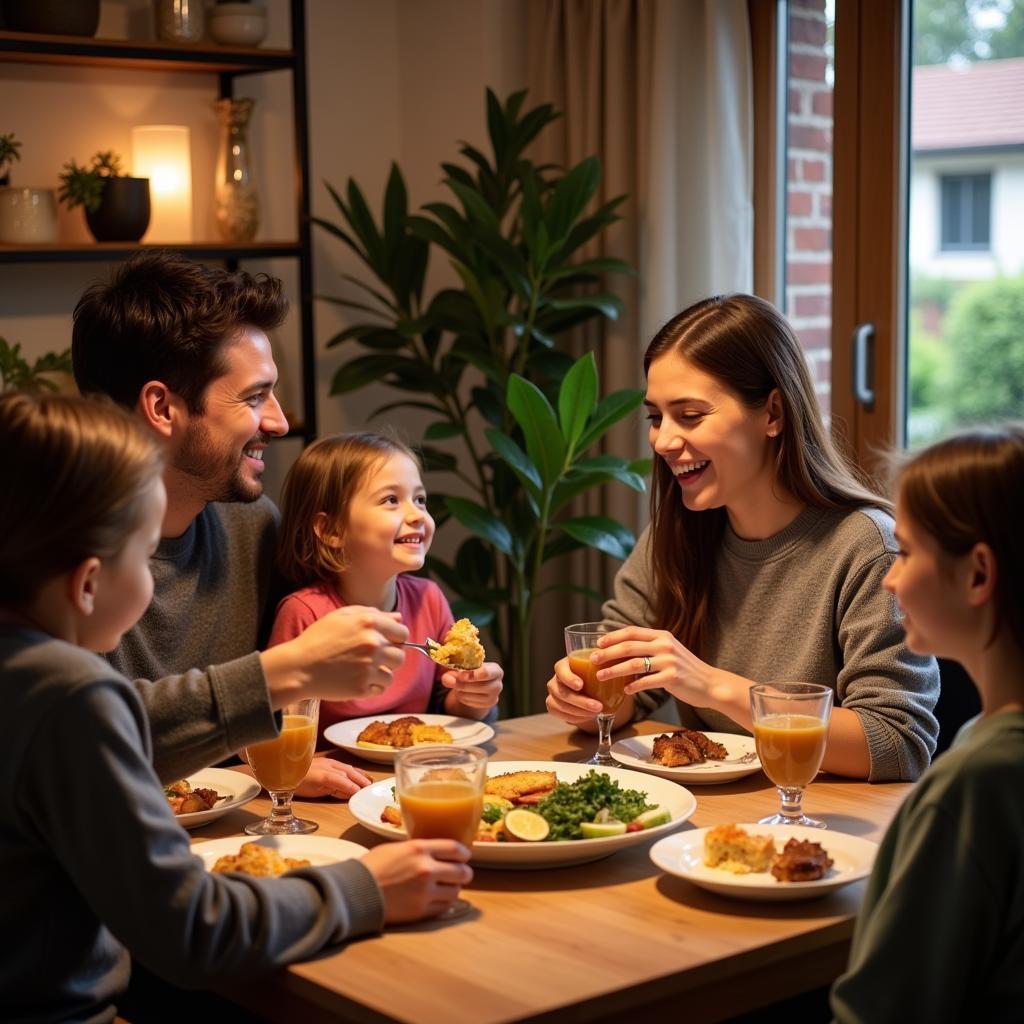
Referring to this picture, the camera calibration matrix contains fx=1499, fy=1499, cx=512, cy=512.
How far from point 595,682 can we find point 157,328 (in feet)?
2.93

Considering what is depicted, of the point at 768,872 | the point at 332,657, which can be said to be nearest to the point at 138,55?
the point at 332,657

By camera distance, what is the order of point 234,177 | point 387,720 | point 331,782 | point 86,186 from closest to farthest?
point 331,782 < point 387,720 < point 86,186 < point 234,177

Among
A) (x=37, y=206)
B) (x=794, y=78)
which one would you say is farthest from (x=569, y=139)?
(x=37, y=206)

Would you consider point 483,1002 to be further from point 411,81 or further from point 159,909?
point 411,81

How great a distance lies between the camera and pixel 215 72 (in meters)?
4.12

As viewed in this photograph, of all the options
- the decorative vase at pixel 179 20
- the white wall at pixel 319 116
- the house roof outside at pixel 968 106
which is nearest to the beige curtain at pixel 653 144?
the white wall at pixel 319 116

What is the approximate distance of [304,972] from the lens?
150 cm

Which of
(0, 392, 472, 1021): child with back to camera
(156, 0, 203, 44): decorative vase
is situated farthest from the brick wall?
(0, 392, 472, 1021): child with back to camera

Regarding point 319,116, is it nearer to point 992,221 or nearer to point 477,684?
point 992,221

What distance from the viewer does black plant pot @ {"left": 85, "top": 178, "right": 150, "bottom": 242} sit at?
145 inches

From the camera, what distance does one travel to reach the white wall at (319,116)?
3891 mm

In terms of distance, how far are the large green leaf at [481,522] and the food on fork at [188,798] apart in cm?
177

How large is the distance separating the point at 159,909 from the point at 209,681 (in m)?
0.38

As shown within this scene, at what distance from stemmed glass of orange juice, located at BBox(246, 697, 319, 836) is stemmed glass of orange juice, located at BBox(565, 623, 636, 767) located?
43cm
